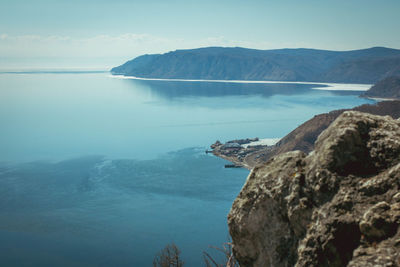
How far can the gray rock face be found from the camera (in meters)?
2.05

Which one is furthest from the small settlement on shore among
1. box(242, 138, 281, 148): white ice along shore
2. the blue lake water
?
the blue lake water

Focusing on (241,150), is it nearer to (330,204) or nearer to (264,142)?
(264,142)

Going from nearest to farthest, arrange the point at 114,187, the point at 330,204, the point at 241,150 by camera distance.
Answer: the point at 330,204, the point at 114,187, the point at 241,150

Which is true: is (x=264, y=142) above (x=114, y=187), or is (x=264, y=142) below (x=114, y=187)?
above

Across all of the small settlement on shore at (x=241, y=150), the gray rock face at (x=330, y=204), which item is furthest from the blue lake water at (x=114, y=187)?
the gray rock face at (x=330, y=204)

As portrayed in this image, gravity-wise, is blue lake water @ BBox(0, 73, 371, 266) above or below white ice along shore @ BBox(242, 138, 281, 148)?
below

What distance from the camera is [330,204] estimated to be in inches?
87.7

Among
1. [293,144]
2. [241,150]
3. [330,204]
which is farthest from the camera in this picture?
[241,150]

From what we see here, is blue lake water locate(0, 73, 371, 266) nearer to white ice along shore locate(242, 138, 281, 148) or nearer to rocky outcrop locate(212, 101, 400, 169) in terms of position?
rocky outcrop locate(212, 101, 400, 169)

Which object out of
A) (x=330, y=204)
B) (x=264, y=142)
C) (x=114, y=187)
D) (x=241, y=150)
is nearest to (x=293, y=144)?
(x=241, y=150)

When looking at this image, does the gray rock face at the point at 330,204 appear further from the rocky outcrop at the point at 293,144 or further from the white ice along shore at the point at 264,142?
the white ice along shore at the point at 264,142

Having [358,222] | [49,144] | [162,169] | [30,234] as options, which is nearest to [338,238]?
[358,222]

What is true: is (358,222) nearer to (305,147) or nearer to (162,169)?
(162,169)

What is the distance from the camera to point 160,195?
31.8 m
